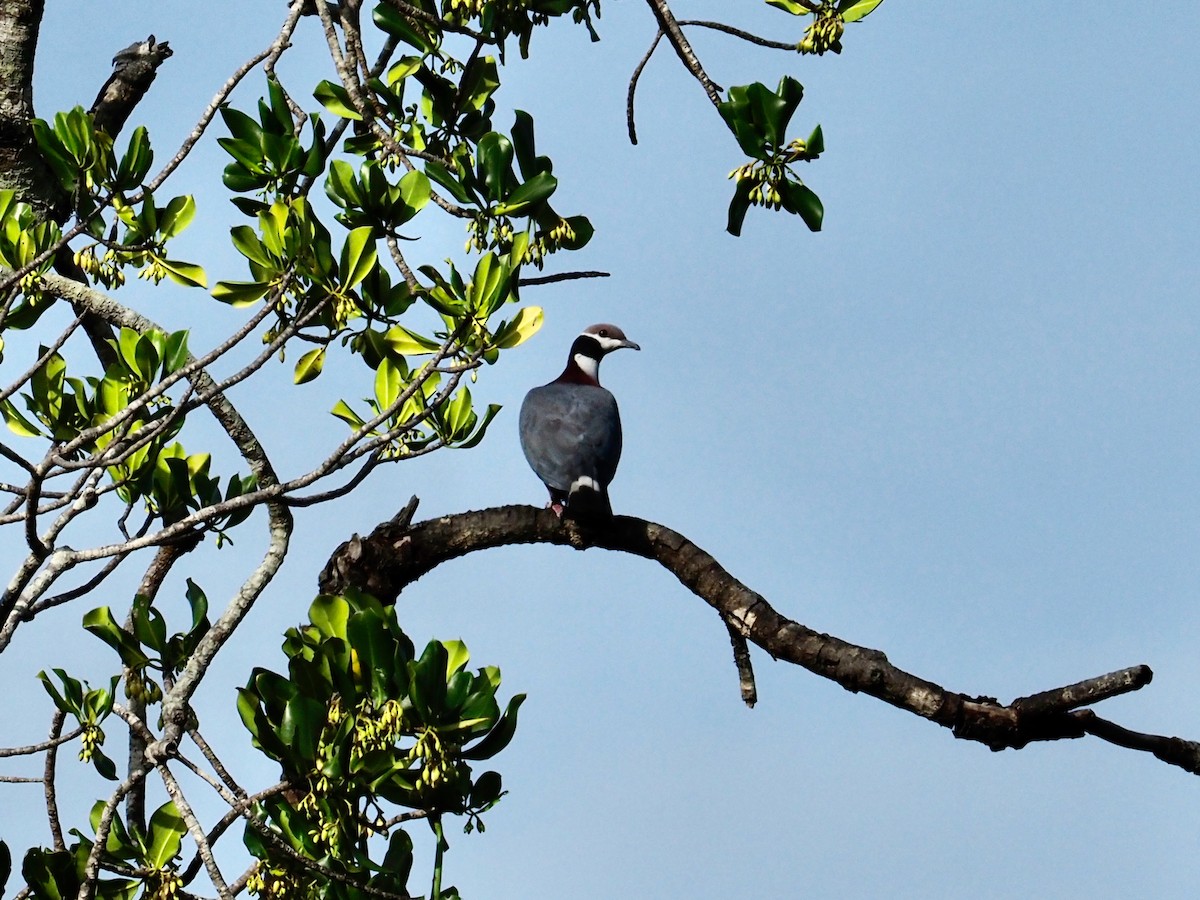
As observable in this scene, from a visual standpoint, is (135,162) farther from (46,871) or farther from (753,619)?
(753,619)

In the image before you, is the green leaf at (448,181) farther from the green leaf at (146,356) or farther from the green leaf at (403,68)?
the green leaf at (146,356)

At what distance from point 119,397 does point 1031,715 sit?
11.6 feet

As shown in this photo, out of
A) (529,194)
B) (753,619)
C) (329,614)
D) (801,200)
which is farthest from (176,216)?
(753,619)

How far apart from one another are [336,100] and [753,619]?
261 cm

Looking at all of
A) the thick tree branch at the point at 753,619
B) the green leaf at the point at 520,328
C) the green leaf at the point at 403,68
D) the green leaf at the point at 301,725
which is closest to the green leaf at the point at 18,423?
the thick tree branch at the point at 753,619

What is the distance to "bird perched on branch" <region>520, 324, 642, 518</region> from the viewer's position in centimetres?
593

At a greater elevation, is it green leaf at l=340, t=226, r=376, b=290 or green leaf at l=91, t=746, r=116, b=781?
green leaf at l=340, t=226, r=376, b=290

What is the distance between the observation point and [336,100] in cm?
539

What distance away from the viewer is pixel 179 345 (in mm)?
5086

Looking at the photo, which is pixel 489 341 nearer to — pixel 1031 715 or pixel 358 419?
pixel 358 419

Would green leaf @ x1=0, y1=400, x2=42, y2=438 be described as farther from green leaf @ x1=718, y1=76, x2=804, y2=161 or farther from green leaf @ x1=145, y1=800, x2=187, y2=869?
green leaf @ x1=718, y1=76, x2=804, y2=161

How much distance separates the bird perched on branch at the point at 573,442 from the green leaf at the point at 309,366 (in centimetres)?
122

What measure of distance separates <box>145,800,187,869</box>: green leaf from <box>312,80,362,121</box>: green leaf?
8.85 ft

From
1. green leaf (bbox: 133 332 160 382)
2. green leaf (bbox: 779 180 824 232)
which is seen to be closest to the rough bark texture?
green leaf (bbox: 133 332 160 382)
